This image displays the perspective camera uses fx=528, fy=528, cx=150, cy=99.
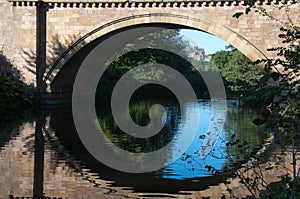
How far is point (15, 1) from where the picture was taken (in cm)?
1756

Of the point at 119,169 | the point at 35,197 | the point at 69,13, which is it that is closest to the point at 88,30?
the point at 69,13

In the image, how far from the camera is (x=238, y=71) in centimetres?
2075

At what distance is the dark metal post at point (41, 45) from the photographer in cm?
1780

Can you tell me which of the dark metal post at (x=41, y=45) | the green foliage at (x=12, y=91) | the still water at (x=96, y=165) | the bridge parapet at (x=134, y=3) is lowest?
the still water at (x=96, y=165)

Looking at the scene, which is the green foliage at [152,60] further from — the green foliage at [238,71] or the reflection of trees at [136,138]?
the reflection of trees at [136,138]

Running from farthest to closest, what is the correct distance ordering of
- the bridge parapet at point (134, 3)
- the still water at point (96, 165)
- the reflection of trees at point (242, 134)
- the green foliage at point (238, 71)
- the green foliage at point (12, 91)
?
the bridge parapet at point (134, 3) → the green foliage at point (12, 91) → the reflection of trees at point (242, 134) → the still water at point (96, 165) → the green foliage at point (238, 71)

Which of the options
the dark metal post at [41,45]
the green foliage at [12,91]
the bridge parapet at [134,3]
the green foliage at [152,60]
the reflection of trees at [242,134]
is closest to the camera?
the reflection of trees at [242,134]

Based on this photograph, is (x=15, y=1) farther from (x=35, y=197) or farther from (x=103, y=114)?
(x=35, y=197)

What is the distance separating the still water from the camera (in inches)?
258

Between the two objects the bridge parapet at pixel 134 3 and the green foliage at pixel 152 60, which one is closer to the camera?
the bridge parapet at pixel 134 3

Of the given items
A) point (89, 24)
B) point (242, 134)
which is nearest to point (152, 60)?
point (89, 24)

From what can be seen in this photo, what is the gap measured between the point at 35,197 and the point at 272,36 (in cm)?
1142

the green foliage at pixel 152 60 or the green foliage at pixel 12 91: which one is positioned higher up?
the green foliage at pixel 152 60

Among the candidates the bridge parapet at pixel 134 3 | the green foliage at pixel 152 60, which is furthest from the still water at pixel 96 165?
the green foliage at pixel 152 60
